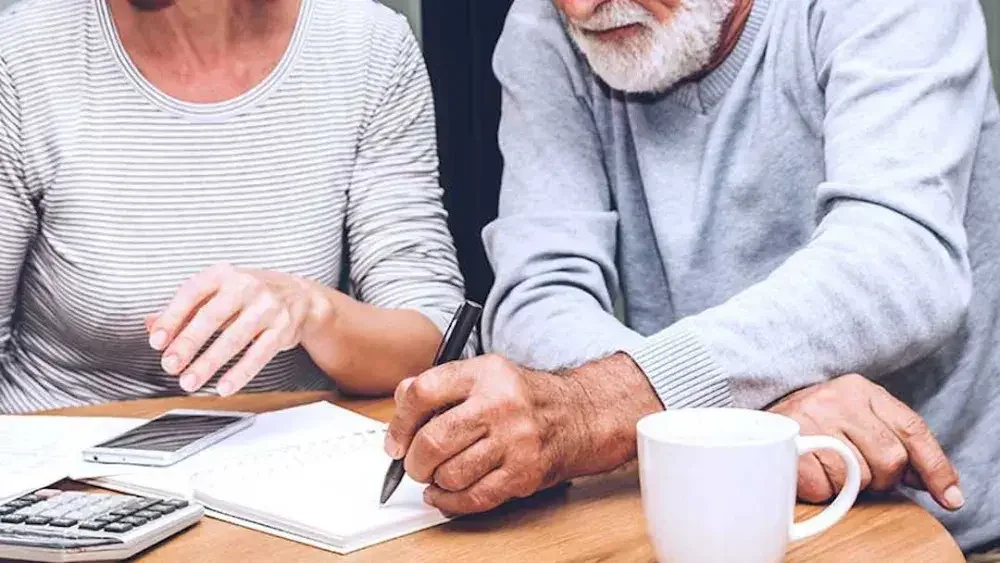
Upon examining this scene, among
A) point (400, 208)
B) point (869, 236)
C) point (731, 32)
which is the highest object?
point (731, 32)

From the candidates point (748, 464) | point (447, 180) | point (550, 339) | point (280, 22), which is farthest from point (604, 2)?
point (447, 180)

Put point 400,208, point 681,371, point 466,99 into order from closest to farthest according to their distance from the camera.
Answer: point 681,371
point 400,208
point 466,99

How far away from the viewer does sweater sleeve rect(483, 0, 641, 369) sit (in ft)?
4.16

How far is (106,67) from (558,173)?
0.58 metres

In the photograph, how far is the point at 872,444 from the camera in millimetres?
925

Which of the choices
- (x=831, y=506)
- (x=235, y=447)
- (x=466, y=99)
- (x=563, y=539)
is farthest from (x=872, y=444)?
(x=466, y=99)

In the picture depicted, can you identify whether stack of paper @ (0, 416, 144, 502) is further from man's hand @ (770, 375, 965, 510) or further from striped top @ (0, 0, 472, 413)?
man's hand @ (770, 375, 965, 510)

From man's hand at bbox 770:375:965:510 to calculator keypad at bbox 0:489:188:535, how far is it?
18.0 inches

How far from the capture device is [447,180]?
2488mm

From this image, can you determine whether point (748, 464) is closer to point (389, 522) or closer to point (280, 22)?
point (389, 522)

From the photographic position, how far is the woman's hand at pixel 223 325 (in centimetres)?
113

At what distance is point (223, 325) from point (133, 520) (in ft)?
1.27

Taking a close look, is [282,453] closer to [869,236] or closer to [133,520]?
[133,520]

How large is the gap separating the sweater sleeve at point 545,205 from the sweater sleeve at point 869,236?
234mm
